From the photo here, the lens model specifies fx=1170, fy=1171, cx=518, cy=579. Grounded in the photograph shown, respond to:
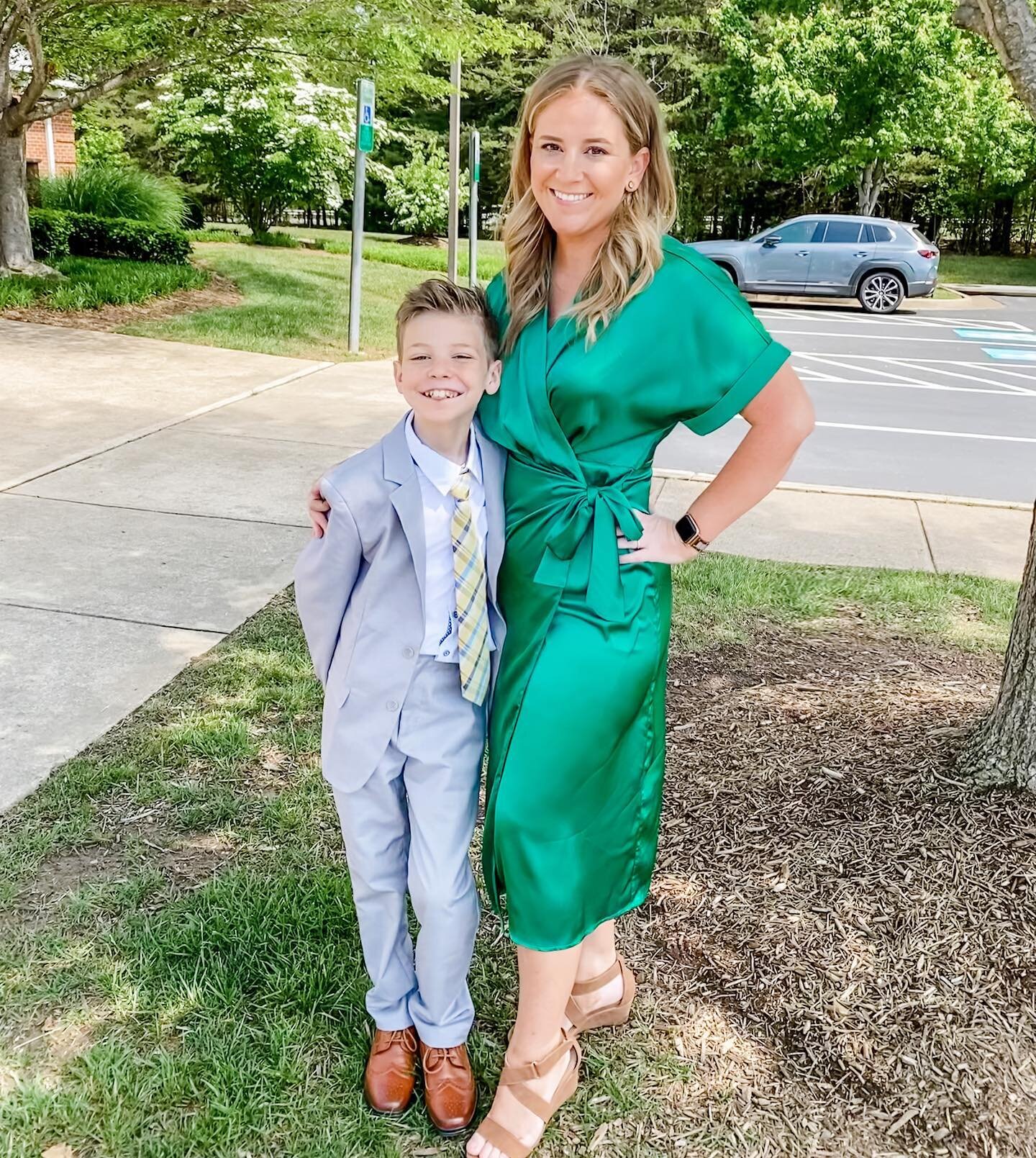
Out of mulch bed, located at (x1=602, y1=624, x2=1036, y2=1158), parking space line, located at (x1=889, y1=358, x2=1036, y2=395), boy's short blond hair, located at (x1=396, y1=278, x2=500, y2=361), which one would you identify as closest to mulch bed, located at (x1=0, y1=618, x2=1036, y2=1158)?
mulch bed, located at (x1=602, y1=624, x2=1036, y2=1158)

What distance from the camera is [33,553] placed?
511 cm

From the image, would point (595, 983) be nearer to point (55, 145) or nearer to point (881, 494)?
point (881, 494)

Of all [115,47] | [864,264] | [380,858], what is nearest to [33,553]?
[380,858]

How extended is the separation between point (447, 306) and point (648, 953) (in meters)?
1.58

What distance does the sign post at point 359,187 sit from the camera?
1071cm

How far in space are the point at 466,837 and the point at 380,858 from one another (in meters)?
0.16

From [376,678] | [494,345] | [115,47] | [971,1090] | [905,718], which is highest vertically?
[115,47]

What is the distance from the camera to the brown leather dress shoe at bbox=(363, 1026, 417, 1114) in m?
2.22

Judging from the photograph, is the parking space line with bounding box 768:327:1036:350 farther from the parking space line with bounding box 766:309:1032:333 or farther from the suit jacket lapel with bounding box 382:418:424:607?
the suit jacket lapel with bounding box 382:418:424:607

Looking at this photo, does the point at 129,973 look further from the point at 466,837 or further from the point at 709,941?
the point at 709,941

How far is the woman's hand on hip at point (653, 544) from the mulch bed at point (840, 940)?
3.57 feet

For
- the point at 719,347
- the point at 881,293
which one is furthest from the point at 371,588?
the point at 881,293

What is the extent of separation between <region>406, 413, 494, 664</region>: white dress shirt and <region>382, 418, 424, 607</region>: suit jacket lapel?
2cm

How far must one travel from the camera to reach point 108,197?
16.9 m
